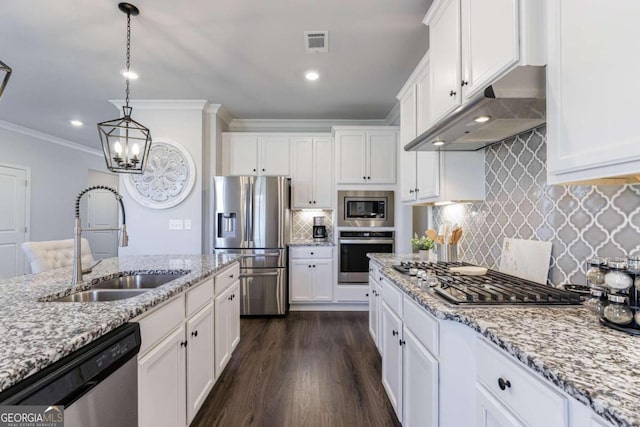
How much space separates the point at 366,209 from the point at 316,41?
82.9 inches

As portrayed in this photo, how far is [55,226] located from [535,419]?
715cm

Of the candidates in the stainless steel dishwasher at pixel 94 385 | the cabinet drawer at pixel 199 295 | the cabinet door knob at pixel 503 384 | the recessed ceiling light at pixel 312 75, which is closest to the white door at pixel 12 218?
the cabinet drawer at pixel 199 295

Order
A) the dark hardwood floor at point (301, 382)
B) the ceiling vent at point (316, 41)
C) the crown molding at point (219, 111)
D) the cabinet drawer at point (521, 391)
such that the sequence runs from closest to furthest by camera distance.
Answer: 1. the cabinet drawer at point (521, 391)
2. the dark hardwood floor at point (301, 382)
3. the ceiling vent at point (316, 41)
4. the crown molding at point (219, 111)

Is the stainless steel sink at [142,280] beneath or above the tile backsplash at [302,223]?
beneath

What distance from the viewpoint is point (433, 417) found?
1.23 m

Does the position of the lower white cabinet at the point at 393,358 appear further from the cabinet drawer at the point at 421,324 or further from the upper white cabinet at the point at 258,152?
the upper white cabinet at the point at 258,152

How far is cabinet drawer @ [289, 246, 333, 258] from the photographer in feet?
13.0

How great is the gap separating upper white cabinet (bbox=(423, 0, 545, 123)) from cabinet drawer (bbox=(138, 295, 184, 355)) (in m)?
1.74

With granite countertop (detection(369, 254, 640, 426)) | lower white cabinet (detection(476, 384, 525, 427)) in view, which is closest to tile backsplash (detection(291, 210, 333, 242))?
granite countertop (detection(369, 254, 640, 426))

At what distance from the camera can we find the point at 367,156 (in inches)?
156

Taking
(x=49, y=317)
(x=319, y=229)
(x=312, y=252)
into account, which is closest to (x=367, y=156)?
(x=319, y=229)

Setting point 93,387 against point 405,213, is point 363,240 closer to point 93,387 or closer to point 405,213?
point 405,213

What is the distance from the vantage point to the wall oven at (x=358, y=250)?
392 centimetres

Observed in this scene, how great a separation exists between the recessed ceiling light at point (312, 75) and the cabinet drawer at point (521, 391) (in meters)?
2.76
